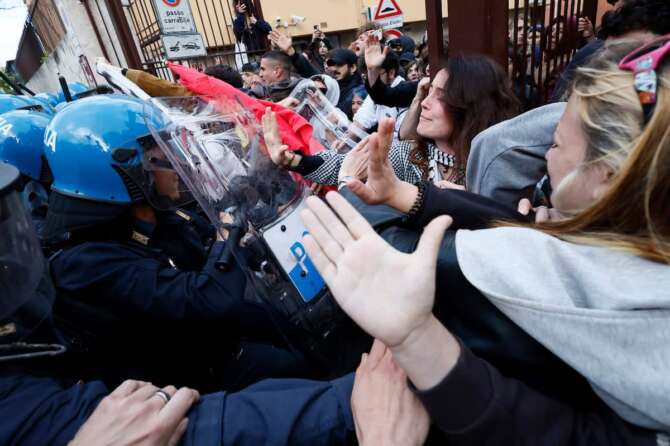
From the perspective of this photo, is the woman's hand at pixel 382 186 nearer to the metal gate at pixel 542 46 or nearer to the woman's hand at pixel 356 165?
the woman's hand at pixel 356 165

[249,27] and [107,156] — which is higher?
[249,27]

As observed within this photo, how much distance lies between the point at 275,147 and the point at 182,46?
214 inches

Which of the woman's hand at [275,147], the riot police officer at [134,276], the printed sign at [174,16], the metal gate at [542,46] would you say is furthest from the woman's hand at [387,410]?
the printed sign at [174,16]

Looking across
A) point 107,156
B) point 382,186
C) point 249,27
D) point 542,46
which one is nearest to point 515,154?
point 382,186

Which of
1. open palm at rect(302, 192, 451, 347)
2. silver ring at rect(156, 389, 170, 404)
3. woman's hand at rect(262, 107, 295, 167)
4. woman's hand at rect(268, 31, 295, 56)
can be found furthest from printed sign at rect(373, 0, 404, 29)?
silver ring at rect(156, 389, 170, 404)

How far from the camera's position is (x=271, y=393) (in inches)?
39.9

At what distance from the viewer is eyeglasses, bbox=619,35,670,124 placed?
78 cm

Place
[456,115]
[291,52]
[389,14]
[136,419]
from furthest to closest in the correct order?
[389,14] → [291,52] → [456,115] → [136,419]

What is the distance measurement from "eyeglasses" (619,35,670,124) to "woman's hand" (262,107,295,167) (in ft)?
4.28

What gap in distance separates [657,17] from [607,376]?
2872 millimetres

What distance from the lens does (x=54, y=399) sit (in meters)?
0.91

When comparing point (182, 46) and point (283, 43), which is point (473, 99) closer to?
point (283, 43)

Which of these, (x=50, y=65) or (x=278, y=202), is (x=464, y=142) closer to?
(x=278, y=202)

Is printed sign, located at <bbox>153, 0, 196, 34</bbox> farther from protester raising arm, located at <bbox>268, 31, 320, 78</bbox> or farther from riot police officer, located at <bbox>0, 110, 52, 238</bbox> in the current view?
riot police officer, located at <bbox>0, 110, 52, 238</bbox>
